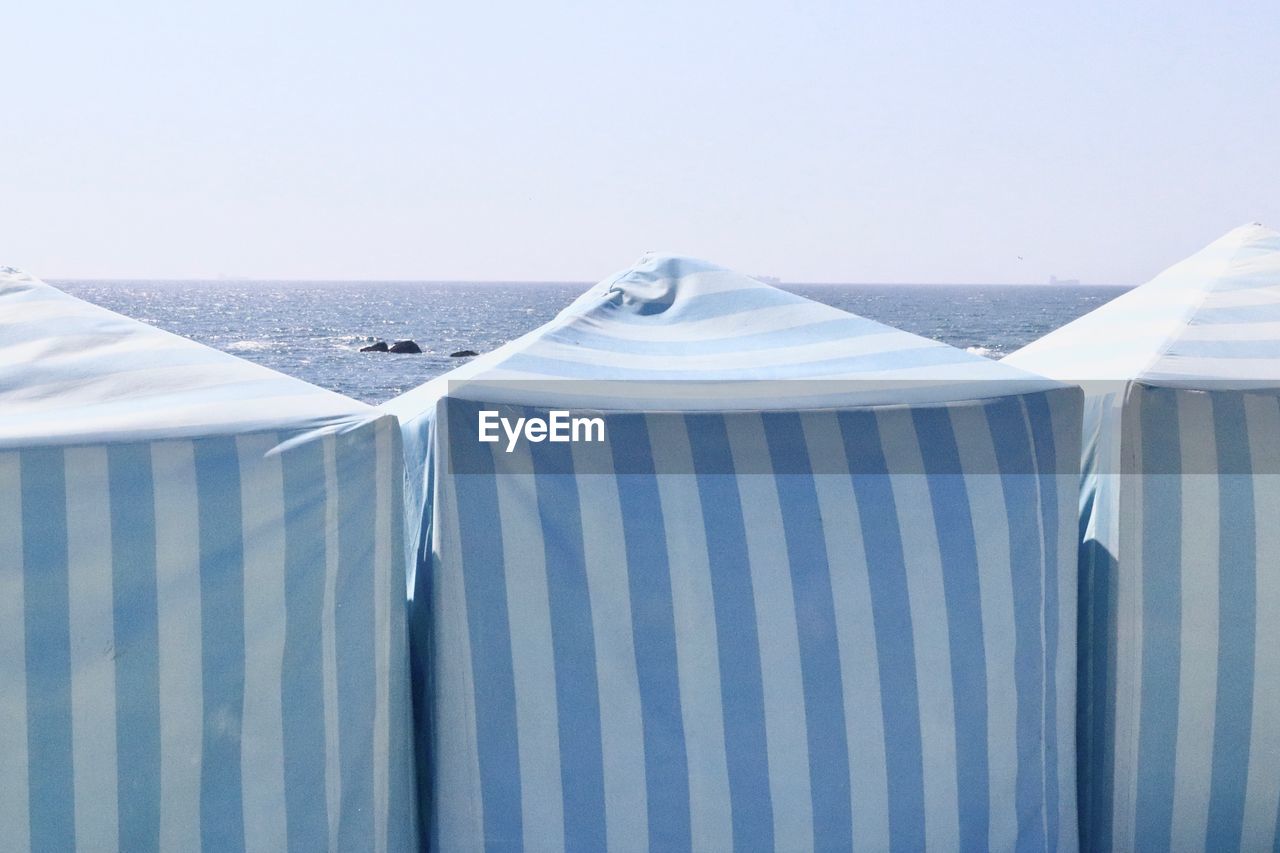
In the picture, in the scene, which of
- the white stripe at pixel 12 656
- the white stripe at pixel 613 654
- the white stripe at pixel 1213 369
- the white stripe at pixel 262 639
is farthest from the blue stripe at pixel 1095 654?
the white stripe at pixel 12 656

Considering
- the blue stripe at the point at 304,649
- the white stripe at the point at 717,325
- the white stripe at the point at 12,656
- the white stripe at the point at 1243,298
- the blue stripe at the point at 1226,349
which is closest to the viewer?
the white stripe at the point at 12,656

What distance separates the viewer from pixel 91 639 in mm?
2482

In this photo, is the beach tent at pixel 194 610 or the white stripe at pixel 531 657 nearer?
the beach tent at pixel 194 610

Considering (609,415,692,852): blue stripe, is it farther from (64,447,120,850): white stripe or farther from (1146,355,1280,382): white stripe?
(1146,355,1280,382): white stripe

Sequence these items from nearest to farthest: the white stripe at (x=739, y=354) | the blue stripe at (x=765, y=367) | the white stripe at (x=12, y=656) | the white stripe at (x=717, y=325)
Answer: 1. the white stripe at (x=12, y=656)
2. the blue stripe at (x=765, y=367)
3. the white stripe at (x=739, y=354)
4. the white stripe at (x=717, y=325)

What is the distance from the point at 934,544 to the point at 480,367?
1120mm

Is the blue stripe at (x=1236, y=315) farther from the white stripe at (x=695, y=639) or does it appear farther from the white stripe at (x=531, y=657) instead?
the white stripe at (x=531, y=657)

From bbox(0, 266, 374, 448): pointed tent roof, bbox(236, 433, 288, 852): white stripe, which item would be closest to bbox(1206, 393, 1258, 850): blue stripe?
bbox(0, 266, 374, 448): pointed tent roof

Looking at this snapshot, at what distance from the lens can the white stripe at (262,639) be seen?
260 cm

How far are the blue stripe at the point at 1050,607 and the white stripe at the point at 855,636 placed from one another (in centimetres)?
43

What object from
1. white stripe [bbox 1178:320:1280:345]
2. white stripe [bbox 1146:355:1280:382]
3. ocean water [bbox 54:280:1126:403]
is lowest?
ocean water [bbox 54:280:1126:403]

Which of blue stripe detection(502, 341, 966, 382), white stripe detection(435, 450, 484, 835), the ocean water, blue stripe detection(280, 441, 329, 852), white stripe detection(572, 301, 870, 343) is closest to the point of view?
blue stripe detection(280, 441, 329, 852)

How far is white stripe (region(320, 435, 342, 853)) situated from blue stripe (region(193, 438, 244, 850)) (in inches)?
6.8

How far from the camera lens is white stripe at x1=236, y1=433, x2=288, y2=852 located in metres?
2.60
